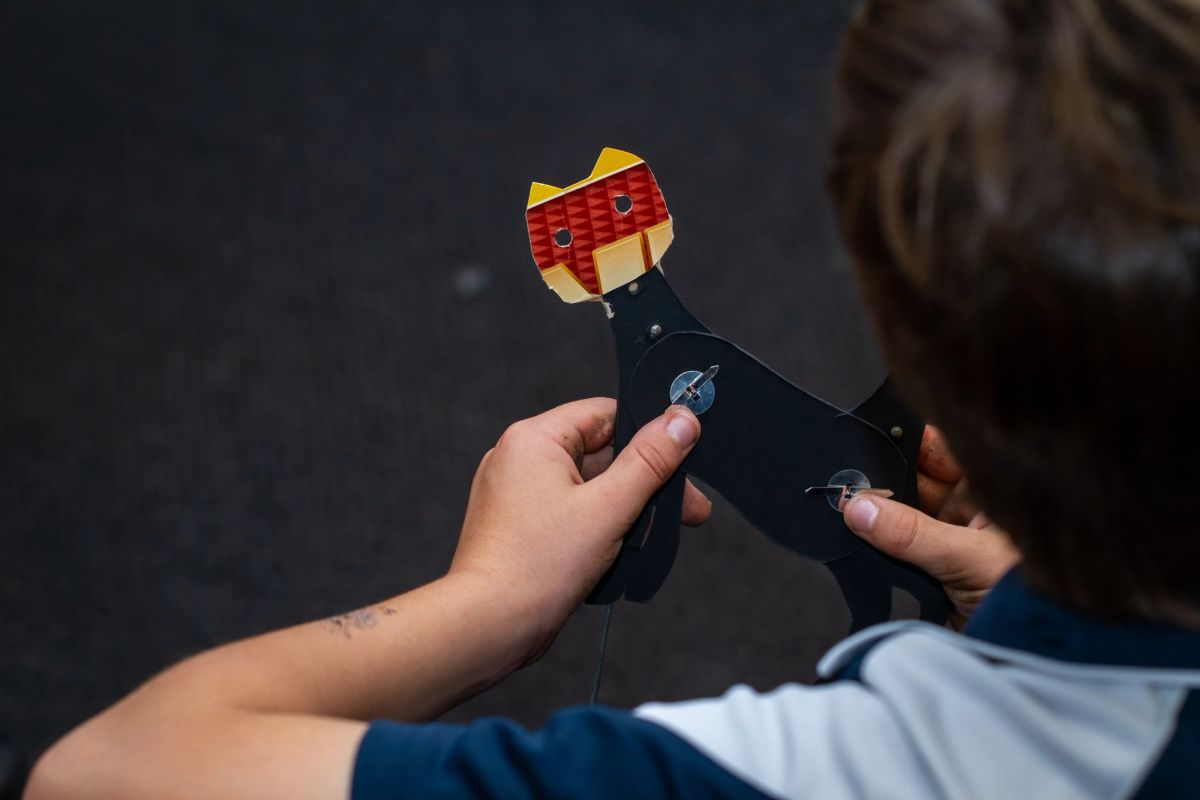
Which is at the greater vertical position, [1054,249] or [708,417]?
[1054,249]

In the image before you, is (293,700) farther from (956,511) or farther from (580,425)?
(956,511)

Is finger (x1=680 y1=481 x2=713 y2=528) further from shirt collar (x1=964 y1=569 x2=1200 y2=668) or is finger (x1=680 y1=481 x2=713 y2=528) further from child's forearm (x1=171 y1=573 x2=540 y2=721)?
shirt collar (x1=964 y1=569 x2=1200 y2=668)

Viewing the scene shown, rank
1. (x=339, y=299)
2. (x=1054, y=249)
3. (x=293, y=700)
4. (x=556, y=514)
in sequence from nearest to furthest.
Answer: (x=1054, y=249) < (x=293, y=700) < (x=556, y=514) < (x=339, y=299)

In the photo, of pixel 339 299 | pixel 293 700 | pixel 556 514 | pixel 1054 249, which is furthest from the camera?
pixel 339 299

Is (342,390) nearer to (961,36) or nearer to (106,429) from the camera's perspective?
(106,429)

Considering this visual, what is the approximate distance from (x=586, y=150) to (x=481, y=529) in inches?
42.3

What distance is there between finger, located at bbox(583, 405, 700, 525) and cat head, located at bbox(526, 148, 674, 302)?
10cm

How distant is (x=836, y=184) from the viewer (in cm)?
45

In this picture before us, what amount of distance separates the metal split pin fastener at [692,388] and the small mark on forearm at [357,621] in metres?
0.22

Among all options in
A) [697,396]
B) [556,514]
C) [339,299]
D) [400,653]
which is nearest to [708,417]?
[697,396]

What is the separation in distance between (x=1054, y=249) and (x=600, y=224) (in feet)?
1.20

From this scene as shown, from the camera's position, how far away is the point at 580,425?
29.0 inches

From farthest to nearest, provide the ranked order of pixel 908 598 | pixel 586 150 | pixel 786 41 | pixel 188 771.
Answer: pixel 786 41 < pixel 586 150 < pixel 908 598 < pixel 188 771

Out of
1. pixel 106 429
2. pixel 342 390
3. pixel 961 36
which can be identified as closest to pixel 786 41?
pixel 342 390
